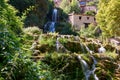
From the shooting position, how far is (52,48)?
15430 mm

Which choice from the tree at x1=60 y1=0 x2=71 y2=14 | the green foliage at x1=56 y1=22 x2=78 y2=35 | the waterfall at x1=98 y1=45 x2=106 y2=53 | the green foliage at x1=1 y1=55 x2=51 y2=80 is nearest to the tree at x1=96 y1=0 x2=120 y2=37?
the waterfall at x1=98 y1=45 x2=106 y2=53

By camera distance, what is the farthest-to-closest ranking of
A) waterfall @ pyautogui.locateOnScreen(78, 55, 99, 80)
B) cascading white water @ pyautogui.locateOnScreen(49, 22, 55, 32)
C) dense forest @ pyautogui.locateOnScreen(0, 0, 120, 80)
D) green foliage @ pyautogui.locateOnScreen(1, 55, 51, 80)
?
cascading white water @ pyautogui.locateOnScreen(49, 22, 55, 32), waterfall @ pyautogui.locateOnScreen(78, 55, 99, 80), dense forest @ pyautogui.locateOnScreen(0, 0, 120, 80), green foliage @ pyautogui.locateOnScreen(1, 55, 51, 80)

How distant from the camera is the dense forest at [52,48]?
12.9 feet

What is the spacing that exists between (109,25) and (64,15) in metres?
→ 19.4

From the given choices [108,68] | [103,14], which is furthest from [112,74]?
[103,14]

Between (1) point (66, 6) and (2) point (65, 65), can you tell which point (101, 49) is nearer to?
(2) point (65, 65)

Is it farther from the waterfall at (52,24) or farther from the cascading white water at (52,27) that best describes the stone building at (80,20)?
the cascading white water at (52,27)

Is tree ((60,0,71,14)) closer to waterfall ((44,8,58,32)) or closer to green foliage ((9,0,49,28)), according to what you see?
waterfall ((44,8,58,32))

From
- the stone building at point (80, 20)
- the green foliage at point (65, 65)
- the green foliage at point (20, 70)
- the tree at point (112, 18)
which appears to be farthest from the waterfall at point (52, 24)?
the green foliage at point (20, 70)

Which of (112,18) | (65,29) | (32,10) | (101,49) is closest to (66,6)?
(65,29)

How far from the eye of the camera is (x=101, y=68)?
48.4 ft

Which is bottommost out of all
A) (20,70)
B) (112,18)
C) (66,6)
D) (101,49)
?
(66,6)

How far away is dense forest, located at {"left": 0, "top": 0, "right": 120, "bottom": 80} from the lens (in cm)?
394

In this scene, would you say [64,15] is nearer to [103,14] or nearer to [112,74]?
[103,14]
